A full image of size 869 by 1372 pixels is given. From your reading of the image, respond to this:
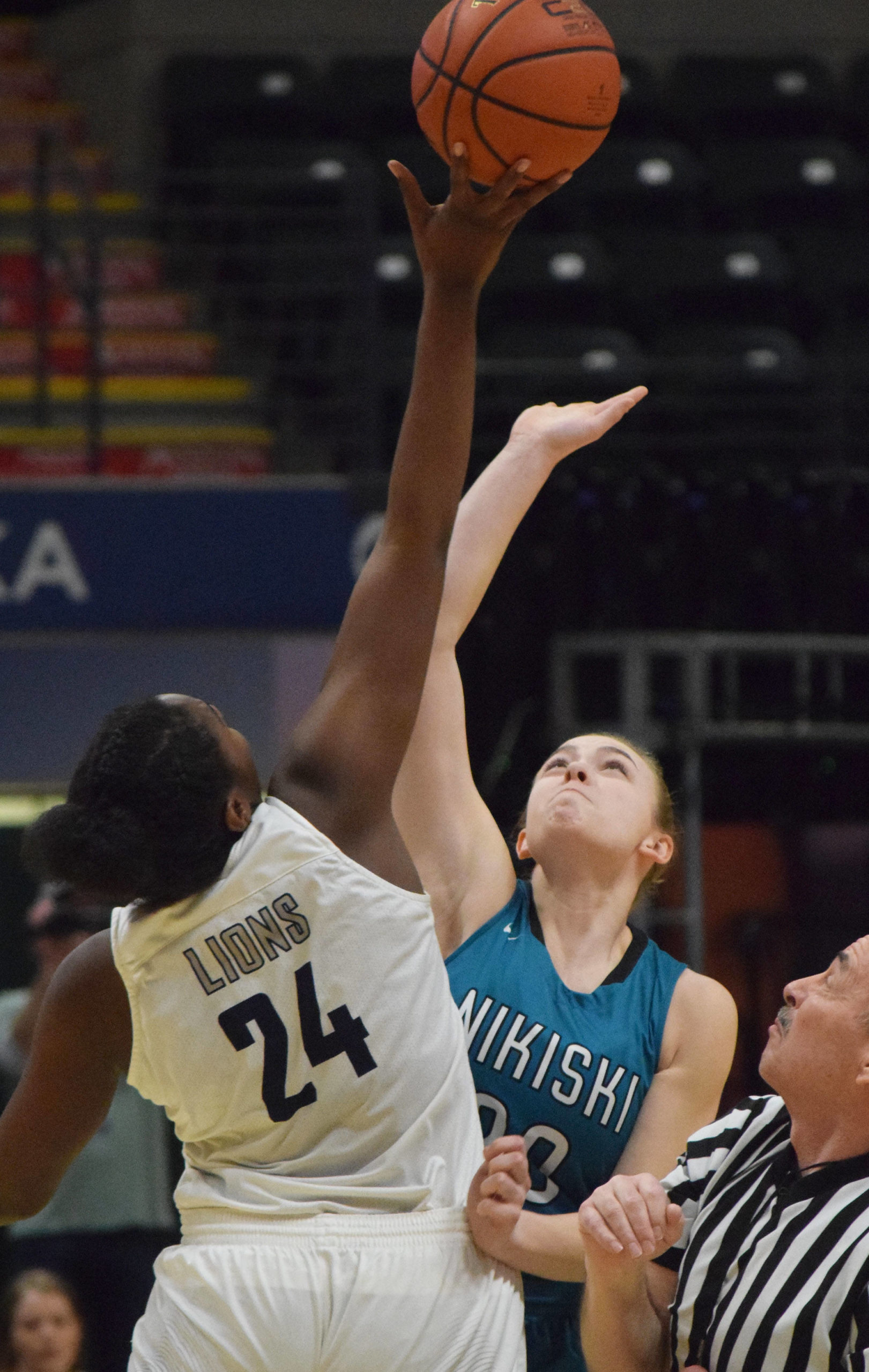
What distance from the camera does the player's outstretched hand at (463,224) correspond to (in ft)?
6.46

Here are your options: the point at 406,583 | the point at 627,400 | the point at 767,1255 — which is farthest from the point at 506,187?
the point at 767,1255

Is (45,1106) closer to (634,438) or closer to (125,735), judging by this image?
(125,735)

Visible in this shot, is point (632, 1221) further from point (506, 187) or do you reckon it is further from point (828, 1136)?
point (506, 187)

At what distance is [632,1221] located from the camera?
2.02 metres

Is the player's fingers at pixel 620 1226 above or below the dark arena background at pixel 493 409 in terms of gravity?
below

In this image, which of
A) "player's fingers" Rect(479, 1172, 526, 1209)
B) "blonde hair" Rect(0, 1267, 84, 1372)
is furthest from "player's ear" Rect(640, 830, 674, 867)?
"blonde hair" Rect(0, 1267, 84, 1372)

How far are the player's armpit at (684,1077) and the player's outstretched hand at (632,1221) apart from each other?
369 millimetres

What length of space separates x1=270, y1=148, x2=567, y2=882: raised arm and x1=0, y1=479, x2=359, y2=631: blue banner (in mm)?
3805

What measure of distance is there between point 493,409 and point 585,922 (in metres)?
4.38

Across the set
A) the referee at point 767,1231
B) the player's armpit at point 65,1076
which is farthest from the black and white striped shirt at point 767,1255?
the player's armpit at point 65,1076

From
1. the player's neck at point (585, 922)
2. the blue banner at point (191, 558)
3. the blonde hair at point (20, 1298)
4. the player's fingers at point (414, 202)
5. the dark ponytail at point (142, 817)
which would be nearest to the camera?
the dark ponytail at point (142, 817)

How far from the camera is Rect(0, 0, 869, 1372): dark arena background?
5824 mm

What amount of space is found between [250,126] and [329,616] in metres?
4.29

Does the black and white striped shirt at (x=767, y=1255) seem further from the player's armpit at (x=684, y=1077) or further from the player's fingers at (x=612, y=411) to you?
the player's fingers at (x=612, y=411)
